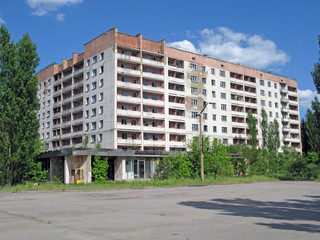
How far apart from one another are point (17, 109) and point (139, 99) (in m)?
28.4

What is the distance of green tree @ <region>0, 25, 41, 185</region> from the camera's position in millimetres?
28703

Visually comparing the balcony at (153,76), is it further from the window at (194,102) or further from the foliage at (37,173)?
the foliage at (37,173)

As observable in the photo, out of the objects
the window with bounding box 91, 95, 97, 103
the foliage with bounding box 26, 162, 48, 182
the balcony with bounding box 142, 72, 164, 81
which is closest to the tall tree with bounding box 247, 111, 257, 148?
the balcony with bounding box 142, 72, 164, 81

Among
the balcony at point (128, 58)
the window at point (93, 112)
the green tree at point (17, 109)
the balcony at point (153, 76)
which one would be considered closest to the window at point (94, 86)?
the window at point (93, 112)

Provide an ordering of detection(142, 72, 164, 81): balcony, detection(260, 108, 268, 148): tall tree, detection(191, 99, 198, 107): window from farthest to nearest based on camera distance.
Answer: detection(260, 108, 268, 148): tall tree
detection(191, 99, 198, 107): window
detection(142, 72, 164, 81): balcony

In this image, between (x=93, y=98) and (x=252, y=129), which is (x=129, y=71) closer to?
(x=93, y=98)

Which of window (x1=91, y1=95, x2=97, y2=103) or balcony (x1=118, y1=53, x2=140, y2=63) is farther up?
balcony (x1=118, y1=53, x2=140, y2=63)

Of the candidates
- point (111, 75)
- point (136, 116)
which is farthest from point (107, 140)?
point (111, 75)

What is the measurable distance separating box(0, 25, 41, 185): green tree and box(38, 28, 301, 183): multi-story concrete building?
38.9 feet

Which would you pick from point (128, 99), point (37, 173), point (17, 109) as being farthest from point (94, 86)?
point (17, 109)

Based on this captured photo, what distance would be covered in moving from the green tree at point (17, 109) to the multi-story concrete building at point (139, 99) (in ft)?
38.9

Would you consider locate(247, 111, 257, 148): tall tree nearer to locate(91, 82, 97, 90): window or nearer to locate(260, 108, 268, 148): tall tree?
locate(260, 108, 268, 148): tall tree

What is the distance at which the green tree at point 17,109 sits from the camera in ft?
94.2

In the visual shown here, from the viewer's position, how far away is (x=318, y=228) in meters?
8.23
